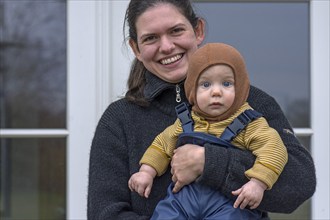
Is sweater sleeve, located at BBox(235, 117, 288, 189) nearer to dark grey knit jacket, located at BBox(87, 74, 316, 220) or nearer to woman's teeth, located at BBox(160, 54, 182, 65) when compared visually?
dark grey knit jacket, located at BBox(87, 74, 316, 220)

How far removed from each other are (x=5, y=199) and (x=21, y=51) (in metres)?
0.53

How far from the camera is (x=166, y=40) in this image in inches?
59.7

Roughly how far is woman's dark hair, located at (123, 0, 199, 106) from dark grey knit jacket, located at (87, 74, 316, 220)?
2cm

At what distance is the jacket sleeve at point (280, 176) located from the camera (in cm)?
136

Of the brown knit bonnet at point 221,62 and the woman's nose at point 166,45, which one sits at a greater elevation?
the woman's nose at point 166,45

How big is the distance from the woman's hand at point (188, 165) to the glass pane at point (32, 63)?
0.93m

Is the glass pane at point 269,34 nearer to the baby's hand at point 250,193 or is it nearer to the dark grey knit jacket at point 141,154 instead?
the dark grey knit jacket at point 141,154

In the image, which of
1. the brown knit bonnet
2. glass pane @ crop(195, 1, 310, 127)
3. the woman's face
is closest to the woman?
the woman's face

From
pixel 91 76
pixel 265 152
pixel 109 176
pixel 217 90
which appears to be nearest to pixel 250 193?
pixel 265 152

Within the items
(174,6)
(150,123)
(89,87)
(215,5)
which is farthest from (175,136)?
(215,5)

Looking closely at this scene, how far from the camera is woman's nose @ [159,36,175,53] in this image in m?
1.51

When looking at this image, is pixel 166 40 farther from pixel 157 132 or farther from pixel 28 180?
pixel 28 180

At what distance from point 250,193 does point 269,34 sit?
1075 mm

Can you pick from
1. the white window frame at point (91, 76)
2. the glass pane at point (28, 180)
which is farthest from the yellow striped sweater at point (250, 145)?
the glass pane at point (28, 180)
